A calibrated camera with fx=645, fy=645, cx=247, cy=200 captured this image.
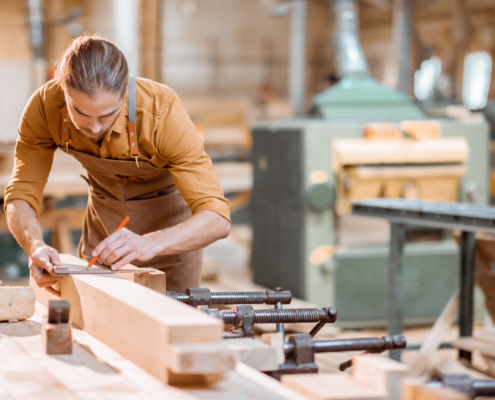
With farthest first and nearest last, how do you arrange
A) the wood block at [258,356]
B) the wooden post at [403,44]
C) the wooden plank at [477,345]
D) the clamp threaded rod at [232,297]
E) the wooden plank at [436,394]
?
the wooden post at [403,44], the wooden plank at [477,345], the clamp threaded rod at [232,297], the wood block at [258,356], the wooden plank at [436,394]

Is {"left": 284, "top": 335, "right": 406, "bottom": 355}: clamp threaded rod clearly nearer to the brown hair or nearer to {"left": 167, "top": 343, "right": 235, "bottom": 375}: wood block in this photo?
{"left": 167, "top": 343, "right": 235, "bottom": 375}: wood block

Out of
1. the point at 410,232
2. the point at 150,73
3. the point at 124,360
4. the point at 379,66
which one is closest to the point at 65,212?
the point at 150,73

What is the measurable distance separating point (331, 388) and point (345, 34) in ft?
13.5

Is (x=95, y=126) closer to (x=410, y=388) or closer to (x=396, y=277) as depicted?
(x=410, y=388)

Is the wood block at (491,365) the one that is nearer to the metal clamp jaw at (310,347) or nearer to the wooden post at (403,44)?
the metal clamp jaw at (310,347)

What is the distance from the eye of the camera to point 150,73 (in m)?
4.93

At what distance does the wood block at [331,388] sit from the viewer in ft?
3.30

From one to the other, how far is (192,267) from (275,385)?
121cm

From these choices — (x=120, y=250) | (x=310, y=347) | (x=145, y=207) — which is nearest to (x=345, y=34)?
(x=145, y=207)

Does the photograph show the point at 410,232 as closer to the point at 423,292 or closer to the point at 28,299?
the point at 423,292

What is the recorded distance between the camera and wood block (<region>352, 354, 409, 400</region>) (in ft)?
3.41

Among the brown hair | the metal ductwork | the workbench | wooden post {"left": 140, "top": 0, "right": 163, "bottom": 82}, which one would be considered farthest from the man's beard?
the metal ductwork

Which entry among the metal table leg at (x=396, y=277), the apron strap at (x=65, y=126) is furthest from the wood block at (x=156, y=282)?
the metal table leg at (x=396, y=277)

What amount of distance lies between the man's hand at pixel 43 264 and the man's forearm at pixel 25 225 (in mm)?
90
